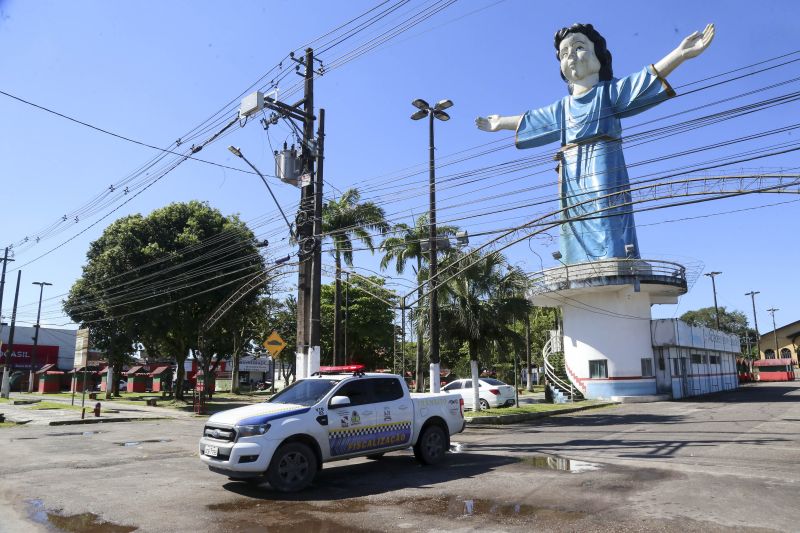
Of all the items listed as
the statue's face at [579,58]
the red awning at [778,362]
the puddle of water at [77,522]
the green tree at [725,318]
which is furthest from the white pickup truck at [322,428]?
the green tree at [725,318]

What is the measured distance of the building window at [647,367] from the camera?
3466cm

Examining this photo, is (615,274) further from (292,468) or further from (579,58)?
(292,468)

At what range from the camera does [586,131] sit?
34438 millimetres

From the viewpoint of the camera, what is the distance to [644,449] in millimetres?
12844

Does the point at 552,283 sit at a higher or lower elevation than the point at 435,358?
higher

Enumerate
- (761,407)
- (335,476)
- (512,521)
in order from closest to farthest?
(512,521), (335,476), (761,407)

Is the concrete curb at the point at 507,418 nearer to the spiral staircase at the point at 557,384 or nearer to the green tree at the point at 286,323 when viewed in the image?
the spiral staircase at the point at 557,384

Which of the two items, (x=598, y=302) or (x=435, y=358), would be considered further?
(x=598, y=302)

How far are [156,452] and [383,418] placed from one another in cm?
680

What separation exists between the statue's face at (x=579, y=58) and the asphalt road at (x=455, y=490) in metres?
25.2

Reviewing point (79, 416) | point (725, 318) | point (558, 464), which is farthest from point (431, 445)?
point (725, 318)

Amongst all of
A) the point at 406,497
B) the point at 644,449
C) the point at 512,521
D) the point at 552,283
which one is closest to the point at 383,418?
the point at 406,497

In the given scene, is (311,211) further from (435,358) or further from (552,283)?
Result: (552,283)

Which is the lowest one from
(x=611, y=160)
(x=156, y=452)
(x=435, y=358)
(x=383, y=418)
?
(x=156, y=452)
